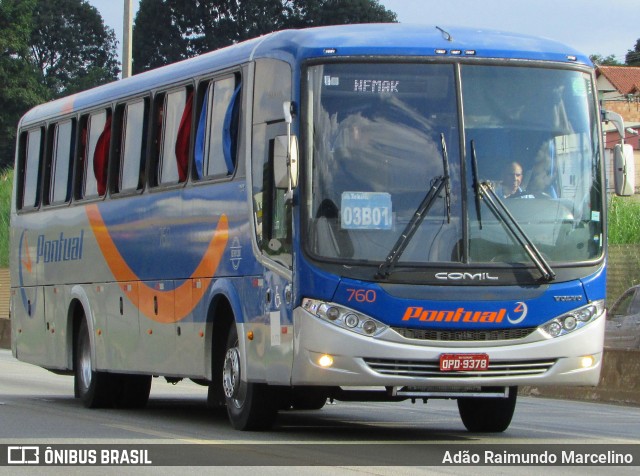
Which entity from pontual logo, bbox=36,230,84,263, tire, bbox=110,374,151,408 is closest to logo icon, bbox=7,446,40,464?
tire, bbox=110,374,151,408

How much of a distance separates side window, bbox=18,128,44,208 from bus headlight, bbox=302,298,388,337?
351 inches

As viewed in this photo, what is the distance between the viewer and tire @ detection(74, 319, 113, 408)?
18.9 metres

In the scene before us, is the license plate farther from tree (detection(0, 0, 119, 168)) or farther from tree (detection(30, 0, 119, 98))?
tree (detection(30, 0, 119, 98))

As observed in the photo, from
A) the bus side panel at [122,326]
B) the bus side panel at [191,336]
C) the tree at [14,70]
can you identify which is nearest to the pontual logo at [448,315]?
the bus side panel at [191,336]

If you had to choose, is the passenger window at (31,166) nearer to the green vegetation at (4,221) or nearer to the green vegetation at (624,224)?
the green vegetation at (624,224)

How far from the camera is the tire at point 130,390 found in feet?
62.3

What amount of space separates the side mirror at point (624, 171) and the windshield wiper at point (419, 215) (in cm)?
164

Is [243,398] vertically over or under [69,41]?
under

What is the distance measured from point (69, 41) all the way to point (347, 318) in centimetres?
9927

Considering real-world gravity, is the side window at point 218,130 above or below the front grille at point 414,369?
above

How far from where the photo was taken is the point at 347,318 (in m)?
12.9

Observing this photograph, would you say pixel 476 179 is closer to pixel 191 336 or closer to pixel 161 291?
pixel 191 336

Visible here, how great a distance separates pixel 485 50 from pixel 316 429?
3.98 meters

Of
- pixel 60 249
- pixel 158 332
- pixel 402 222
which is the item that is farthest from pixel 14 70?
pixel 402 222
